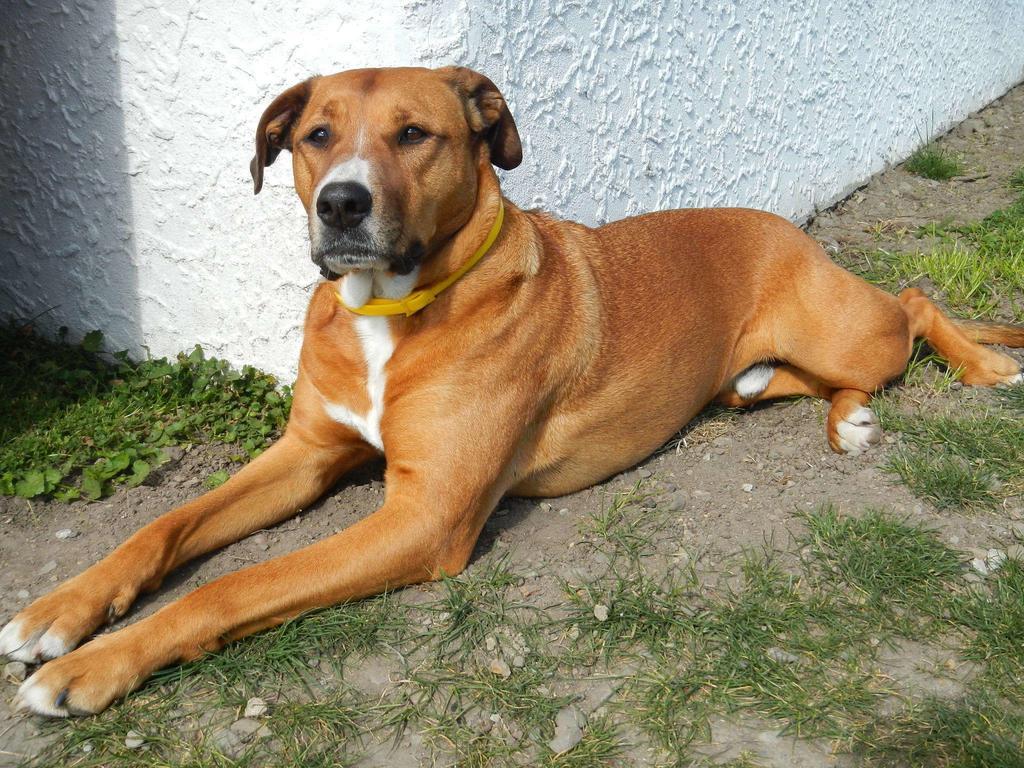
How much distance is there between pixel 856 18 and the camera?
6898 millimetres

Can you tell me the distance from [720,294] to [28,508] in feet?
10.5

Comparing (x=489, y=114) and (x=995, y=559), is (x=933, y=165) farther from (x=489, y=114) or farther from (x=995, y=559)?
(x=489, y=114)

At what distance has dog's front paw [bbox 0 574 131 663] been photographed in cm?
287

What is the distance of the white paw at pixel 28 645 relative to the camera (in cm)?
286

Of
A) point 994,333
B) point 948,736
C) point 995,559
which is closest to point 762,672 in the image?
point 948,736

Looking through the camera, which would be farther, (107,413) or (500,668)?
(107,413)

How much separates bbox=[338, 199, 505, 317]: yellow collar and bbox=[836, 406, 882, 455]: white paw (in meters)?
1.98

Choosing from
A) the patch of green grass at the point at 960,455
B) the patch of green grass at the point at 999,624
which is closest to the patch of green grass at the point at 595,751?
the patch of green grass at the point at 999,624

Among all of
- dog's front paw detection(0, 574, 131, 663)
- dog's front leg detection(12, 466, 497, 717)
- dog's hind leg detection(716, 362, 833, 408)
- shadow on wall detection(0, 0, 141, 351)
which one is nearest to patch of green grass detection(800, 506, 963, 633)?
dog's hind leg detection(716, 362, 833, 408)

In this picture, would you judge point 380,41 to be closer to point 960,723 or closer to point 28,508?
point 28,508

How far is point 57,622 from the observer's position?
9.54ft

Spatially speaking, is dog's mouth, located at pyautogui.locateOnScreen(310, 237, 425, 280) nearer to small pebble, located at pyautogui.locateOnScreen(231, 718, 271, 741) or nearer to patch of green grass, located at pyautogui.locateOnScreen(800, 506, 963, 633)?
small pebble, located at pyautogui.locateOnScreen(231, 718, 271, 741)

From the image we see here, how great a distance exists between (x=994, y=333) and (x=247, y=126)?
13.3 feet

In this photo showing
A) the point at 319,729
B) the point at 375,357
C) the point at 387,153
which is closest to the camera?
the point at 319,729
